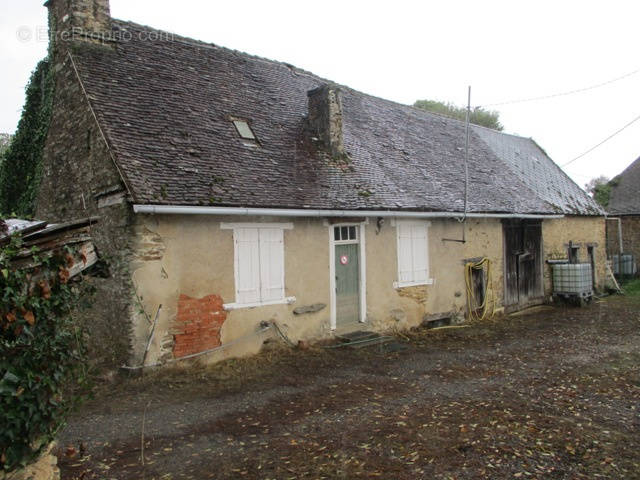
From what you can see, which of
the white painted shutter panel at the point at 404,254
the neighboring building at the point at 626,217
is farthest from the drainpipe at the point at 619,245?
the white painted shutter panel at the point at 404,254

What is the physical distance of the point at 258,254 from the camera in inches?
358

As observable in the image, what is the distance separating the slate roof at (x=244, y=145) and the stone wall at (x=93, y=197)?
0.58 m

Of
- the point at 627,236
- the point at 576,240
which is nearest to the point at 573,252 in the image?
the point at 576,240

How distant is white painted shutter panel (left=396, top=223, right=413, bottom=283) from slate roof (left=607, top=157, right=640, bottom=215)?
16.4 meters

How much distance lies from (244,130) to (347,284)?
4.12 metres

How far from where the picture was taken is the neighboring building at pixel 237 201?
317 inches

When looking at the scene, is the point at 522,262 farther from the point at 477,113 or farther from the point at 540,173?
the point at 477,113

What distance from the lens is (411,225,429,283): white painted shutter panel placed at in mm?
11875

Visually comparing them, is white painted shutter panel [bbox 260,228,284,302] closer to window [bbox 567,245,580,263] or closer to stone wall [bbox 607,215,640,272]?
window [bbox 567,245,580,263]

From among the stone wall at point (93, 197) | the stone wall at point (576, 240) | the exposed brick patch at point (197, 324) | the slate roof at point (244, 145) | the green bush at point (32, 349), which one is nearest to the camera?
the green bush at point (32, 349)

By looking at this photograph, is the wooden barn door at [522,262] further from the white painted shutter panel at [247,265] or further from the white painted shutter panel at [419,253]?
the white painted shutter panel at [247,265]

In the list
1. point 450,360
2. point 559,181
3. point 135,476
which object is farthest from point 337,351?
point 559,181

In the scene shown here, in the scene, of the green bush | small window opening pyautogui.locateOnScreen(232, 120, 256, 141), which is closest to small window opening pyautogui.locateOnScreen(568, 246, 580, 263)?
small window opening pyautogui.locateOnScreen(232, 120, 256, 141)

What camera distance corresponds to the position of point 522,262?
50.6 feet
